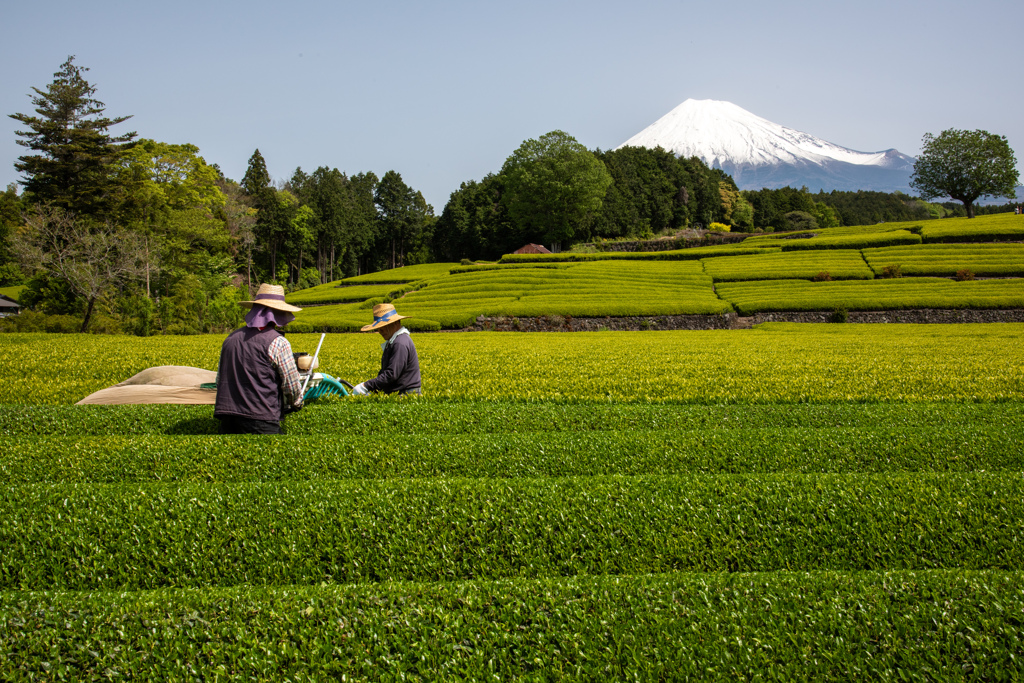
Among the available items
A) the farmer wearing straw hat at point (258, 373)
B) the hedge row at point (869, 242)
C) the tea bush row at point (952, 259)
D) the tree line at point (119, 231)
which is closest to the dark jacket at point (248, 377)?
the farmer wearing straw hat at point (258, 373)

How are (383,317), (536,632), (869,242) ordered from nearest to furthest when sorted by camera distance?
1. (536,632)
2. (383,317)
3. (869,242)

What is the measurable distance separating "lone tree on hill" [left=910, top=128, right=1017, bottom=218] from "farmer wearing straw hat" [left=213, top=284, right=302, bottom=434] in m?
92.4

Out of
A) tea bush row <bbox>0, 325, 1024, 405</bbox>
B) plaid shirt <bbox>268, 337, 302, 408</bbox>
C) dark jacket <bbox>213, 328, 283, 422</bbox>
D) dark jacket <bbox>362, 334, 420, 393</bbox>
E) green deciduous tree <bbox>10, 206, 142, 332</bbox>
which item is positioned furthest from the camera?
green deciduous tree <bbox>10, 206, 142, 332</bbox>

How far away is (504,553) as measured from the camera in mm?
4348

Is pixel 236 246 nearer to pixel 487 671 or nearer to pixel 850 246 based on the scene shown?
pixel 850 246

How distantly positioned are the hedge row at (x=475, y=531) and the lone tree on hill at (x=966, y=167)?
89.8m

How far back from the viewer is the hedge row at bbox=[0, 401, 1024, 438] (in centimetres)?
810

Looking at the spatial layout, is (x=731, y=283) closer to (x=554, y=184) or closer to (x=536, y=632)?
(x=554, y=184)

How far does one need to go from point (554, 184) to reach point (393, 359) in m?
66.7

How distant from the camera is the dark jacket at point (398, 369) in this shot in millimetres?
8664

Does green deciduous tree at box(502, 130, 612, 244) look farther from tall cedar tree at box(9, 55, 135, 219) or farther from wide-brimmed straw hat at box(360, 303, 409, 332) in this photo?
wide-brimmed straw hat at box(360, 303, 409, 332)

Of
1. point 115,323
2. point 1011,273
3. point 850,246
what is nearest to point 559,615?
point 115,323

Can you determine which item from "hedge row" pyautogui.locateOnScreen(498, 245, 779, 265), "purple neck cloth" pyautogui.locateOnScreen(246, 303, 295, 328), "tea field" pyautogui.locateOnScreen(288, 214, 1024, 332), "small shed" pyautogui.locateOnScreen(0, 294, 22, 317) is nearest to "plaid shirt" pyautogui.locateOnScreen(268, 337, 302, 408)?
"purple neck cloth" pyautogui.locateOnScreen(246, 303, 295, 328)

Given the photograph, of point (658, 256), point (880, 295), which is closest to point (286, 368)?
point (880, 295)
